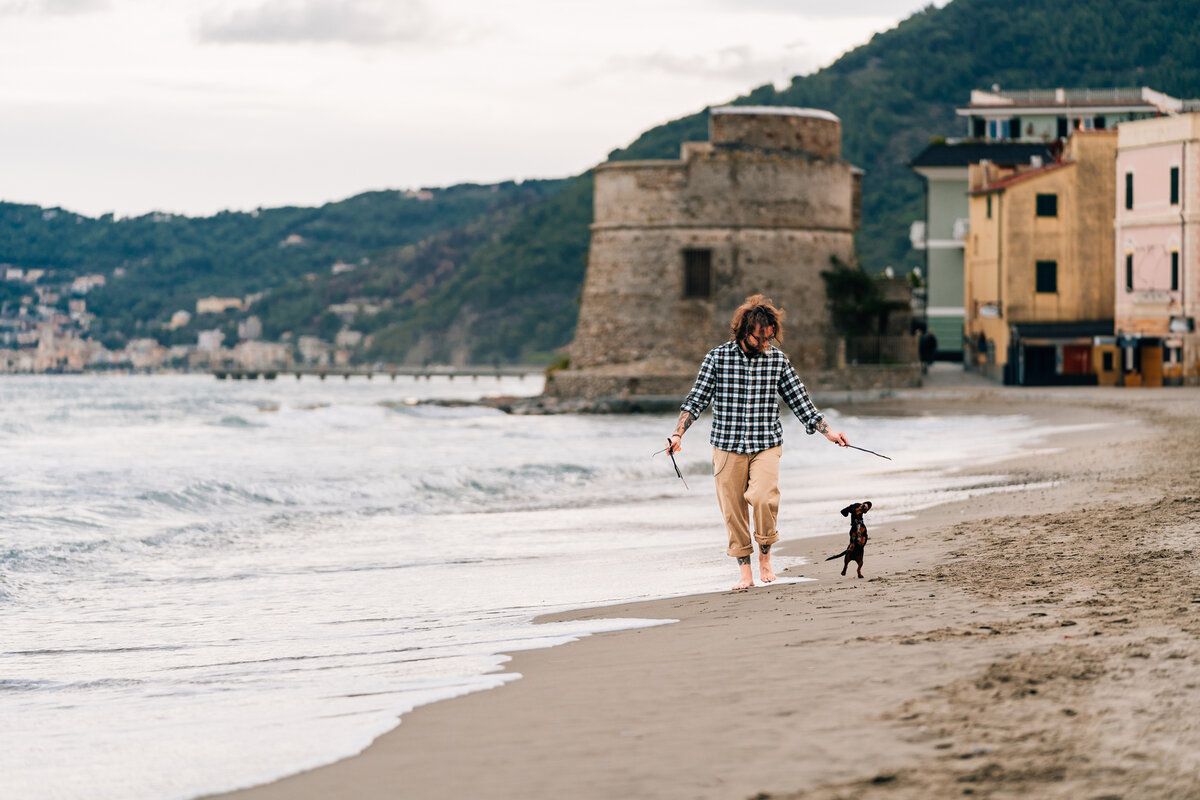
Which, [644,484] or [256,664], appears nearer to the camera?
[256,664]

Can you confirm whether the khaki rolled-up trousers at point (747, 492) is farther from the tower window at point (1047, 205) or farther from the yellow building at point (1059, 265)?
the tower window at point (1047, 205)

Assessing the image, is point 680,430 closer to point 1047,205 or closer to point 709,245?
point 709,245

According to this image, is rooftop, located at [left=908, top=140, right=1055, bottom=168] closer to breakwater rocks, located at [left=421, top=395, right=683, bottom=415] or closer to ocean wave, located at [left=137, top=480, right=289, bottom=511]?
breakwater rocks, located at [left=421, top=395, right=683, bottom=415]

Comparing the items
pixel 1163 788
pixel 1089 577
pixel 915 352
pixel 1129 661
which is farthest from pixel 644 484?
pixel 915 352

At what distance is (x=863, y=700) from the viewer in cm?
400

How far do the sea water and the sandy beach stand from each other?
1.26ft

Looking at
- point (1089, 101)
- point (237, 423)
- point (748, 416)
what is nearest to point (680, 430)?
point (748, 416)

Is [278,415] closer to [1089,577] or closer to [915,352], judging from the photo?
[915,352]

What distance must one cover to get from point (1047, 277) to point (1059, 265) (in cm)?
47

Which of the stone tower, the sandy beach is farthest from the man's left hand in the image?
the stone tower

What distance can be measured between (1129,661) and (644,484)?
12.4 m

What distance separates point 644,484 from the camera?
651 inches

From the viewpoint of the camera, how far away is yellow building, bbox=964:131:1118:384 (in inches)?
1523

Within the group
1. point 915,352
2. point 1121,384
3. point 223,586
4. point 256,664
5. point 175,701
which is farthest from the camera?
point 915,352
